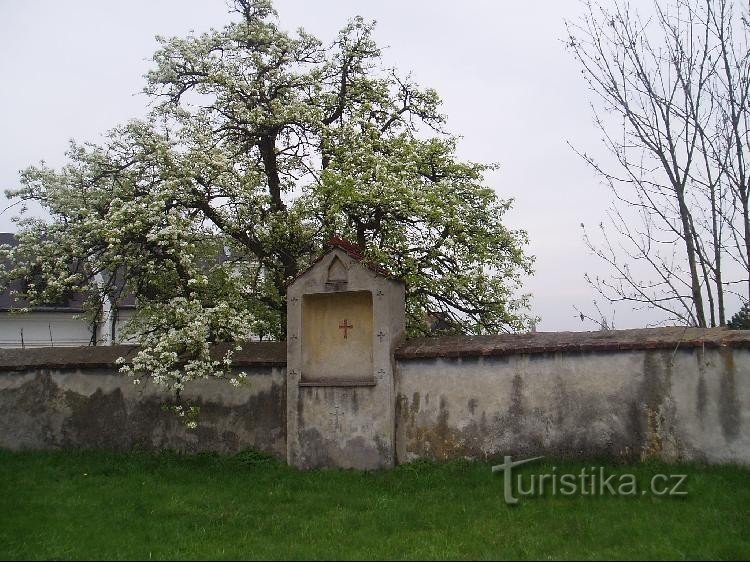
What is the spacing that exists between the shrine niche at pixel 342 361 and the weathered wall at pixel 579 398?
419 mm

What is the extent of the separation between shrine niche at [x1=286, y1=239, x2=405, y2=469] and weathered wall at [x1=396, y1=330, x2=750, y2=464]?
419 millimetres

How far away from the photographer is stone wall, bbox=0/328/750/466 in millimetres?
11055

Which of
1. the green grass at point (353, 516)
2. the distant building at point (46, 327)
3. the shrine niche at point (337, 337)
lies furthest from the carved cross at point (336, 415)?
the distant building at point (46, 327)

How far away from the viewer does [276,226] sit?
51.9 feet

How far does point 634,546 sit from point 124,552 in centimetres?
598

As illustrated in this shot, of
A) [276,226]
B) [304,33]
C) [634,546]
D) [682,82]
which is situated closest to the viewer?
[634,546]

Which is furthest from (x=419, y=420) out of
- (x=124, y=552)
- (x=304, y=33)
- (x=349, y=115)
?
(x=304, y=33)

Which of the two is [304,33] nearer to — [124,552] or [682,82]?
[682,82]

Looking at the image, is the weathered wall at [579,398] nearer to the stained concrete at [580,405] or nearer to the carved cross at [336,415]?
the stained concrete at [580,405]

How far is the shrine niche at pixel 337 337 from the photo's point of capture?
45.0 feet

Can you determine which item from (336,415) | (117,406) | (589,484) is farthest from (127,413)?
(589,484)

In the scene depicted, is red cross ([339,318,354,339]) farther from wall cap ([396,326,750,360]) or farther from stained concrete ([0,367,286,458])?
stained concrete ([0,367,286,458])

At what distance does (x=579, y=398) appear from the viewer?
11797 millimetres

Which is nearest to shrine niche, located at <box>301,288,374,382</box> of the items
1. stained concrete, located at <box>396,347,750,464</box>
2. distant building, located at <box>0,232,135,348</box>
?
stained concrete, located at <box>396,347,750,464</box>
